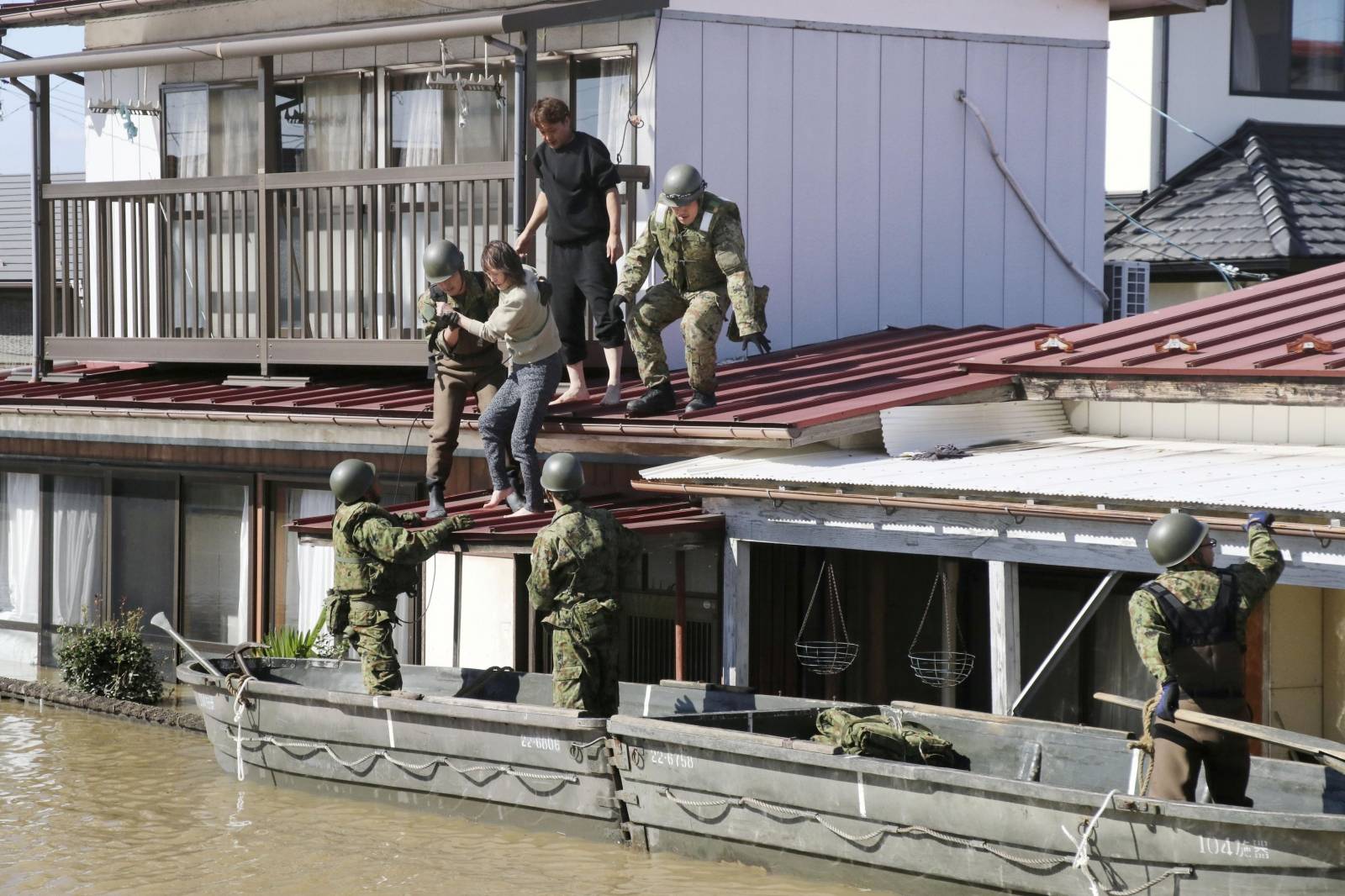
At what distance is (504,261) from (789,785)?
12.5 feet

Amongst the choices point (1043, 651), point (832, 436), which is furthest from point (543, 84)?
point (1043, 651)

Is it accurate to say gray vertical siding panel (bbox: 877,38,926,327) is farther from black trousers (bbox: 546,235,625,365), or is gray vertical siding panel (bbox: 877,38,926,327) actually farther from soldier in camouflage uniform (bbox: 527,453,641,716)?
soldier in camouflage uniform (bbox: 527,453,641,716)

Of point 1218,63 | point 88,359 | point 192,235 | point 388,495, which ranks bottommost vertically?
point 388,495

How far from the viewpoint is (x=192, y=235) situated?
16047 mm

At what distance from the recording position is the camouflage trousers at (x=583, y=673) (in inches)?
416

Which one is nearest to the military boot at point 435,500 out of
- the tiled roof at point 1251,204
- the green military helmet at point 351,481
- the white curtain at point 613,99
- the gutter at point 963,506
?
the green military helmet at point 351,481

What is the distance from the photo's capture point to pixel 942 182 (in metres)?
15.9

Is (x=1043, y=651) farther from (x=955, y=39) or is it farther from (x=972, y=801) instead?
(x=955, y=39)

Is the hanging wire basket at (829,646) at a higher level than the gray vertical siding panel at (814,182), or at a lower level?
lower

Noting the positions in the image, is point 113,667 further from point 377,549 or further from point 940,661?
point 940,661

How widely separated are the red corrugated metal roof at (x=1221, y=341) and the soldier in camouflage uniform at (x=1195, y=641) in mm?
2438

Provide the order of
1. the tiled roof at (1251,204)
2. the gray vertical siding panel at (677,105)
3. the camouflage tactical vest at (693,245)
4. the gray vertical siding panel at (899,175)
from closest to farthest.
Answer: the camouflage tactical vest at (693,245) < the gray vertical siding panel at (677,105) < the gray vertical siding panel at (899,175) < the tiled roof at (1251,204)

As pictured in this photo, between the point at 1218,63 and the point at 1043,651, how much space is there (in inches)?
420

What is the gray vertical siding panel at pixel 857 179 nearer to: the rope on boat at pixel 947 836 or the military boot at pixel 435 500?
the military boot at pixel 435 500
